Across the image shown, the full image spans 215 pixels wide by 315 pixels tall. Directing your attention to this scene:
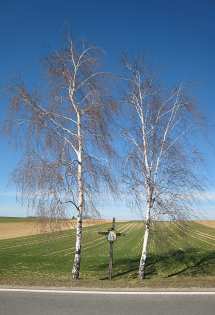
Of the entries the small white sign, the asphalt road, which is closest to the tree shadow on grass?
the small white sign

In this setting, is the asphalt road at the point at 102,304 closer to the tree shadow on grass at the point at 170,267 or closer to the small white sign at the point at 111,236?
the small white sign at the point at 111,236

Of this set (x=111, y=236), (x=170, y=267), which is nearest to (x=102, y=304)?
(x=111, y=236)

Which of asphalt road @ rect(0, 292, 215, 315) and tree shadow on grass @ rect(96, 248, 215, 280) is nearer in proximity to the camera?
asphalt road @ rect(0, 292, 215, 315)

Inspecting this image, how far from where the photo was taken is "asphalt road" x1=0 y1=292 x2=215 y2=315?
305 inches

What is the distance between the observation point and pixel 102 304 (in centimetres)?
832

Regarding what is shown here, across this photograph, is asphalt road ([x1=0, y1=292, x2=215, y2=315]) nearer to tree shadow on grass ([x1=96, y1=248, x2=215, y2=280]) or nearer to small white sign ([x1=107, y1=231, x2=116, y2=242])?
small white sign ([x1=107, y1=231, x2=116, y2=242])

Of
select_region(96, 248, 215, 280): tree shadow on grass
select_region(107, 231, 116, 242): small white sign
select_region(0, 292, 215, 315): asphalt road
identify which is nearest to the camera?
select_region(0, 292, 215, 315): asphalt road

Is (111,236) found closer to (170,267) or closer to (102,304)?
(102,304)

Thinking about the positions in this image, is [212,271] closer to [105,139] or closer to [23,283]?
[105,139]

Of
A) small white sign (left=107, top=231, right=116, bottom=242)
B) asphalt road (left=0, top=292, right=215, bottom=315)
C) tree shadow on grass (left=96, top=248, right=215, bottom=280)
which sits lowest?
tree shadow on grass (left=96, top=248, right=215, bottom=280)

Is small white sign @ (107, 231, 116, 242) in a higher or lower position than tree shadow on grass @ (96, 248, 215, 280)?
higher

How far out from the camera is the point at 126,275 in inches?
906

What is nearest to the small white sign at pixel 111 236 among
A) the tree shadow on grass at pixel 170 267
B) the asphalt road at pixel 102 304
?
the tree shadow on grass at pixel 170 267

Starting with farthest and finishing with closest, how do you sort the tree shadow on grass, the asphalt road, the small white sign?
the tree shadow on grass → the small white sign → the asphalt road
